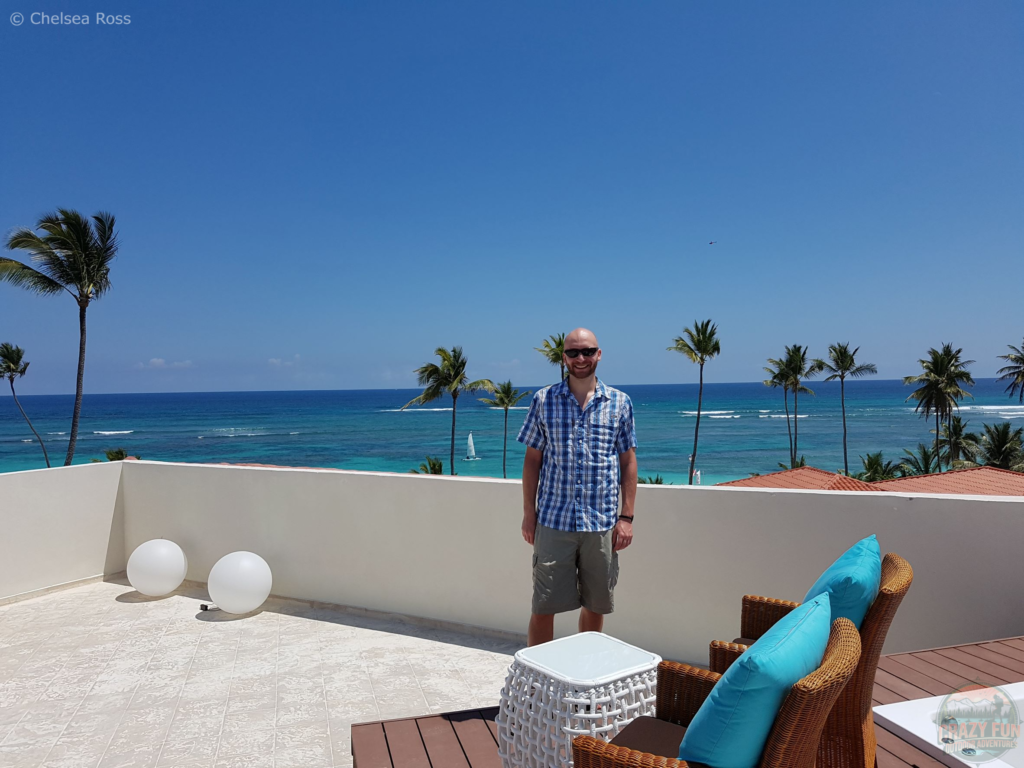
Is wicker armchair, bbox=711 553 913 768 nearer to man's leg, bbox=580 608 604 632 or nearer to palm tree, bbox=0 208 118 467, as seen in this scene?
man's leg, bbox=580 608 604 632

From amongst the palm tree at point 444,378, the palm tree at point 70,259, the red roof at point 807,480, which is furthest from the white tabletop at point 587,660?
the palm tree at point 444,378

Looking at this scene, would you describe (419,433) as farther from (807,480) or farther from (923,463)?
(807,480)

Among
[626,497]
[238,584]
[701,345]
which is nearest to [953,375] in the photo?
[701,345]

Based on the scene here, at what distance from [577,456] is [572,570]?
44 cm

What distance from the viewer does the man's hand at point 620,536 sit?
2.47 m

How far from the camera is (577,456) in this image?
7.91ft

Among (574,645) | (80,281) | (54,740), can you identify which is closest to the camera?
(574,645)

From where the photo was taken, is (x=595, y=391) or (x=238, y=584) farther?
(x=238, y=584)

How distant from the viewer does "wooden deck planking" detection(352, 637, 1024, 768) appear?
1825 mm

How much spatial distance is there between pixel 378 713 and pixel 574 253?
173ft

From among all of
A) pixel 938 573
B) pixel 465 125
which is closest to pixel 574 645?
pixel 938 573

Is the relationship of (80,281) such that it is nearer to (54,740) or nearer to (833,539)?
(54,740)

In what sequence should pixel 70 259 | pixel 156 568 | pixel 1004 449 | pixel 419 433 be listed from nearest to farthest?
1. pixel 156 568
2. pixel 70 259
3. pixel 1004 449
4. pixel 419 433

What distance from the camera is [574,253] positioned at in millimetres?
53594
